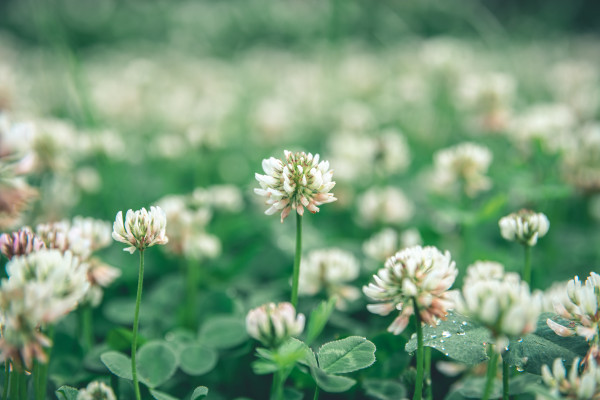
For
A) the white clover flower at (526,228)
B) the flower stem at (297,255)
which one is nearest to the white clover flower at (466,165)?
the white clover flower at (526,228)

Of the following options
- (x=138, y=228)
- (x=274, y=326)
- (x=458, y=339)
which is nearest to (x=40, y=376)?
(x=138, y=228)

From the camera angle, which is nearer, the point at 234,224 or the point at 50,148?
the point at 50,148

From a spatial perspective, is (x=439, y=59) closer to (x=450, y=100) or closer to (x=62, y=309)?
(x=450, y=100)

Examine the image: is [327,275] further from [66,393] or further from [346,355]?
[66,393]

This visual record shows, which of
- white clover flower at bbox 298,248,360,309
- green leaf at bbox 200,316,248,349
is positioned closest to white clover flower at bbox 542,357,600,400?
white clover flower at bbox 298,248,360,309

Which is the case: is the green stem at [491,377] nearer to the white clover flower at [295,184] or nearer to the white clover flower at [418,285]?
the white clover flower at [418,285]

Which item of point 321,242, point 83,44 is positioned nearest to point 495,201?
point 321,242

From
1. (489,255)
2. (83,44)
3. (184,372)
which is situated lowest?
(184,372)
